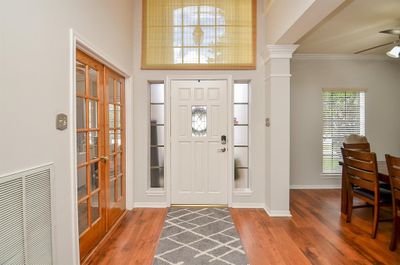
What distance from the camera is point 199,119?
420 cm

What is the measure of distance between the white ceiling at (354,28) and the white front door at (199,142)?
5.57 feet

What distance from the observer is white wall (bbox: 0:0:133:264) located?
1422 mm

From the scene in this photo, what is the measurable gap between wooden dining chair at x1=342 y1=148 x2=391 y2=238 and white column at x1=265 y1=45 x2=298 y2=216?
759mm

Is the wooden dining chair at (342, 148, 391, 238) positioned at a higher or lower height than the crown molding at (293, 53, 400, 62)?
lower

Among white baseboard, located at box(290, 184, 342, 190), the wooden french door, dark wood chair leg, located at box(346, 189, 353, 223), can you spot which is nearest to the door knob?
the wooden french door

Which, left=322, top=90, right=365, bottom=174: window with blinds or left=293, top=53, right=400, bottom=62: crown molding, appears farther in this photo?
left=322, top=90, right=365, bottom=174: window with blinds

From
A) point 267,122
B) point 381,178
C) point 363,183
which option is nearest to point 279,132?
point 267,122

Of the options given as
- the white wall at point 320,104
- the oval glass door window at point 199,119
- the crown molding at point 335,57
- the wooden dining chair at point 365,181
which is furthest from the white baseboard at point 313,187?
the crown molding at point 335,57

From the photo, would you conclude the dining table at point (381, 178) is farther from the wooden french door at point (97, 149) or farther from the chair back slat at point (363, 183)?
the wooden french door at point (97, 149)

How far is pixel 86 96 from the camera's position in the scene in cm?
251

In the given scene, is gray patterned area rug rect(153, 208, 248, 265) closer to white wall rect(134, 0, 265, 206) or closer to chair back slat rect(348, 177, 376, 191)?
white wall rect(134, 0, 265, 206)

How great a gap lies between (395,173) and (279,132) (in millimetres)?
1461

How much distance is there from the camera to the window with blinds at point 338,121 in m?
5.38

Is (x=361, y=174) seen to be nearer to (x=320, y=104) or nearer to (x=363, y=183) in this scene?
(x=363, y=183)
